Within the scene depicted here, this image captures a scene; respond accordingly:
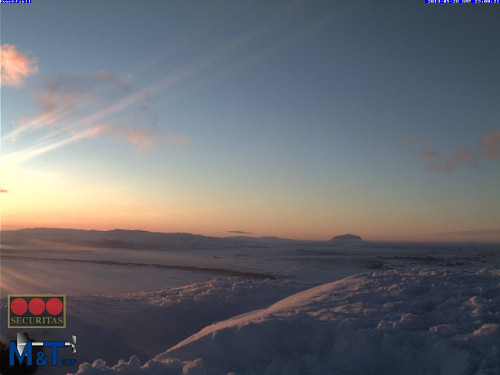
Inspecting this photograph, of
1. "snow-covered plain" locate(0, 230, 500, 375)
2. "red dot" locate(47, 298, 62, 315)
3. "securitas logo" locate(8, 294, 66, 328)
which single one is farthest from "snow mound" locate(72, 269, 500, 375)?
"red dot" locate(47, 298, 62, 315)

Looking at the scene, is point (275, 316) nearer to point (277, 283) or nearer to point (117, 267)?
point (277, 283)

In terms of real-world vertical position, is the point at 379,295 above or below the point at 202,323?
above

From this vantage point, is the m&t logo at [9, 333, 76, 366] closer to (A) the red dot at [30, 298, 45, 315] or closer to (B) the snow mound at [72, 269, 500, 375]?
(A) the red dot at [30, 298, 45, 315]

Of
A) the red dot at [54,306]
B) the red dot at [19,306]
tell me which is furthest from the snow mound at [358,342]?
the red dot at [19,306]

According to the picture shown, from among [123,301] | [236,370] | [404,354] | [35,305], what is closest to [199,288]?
[123,301]

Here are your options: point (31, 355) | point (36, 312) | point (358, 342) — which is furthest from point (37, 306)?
point (358, 342)

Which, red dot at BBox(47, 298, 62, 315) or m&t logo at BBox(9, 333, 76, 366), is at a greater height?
red dot at BBox(47, 298, 62, 315)

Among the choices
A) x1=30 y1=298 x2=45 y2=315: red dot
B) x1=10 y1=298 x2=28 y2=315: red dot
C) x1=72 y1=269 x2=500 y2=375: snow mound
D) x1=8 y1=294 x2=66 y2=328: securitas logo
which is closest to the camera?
x1=72 y1=269 x2=500 y2=375: snow mound

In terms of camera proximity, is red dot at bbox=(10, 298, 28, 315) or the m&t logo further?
red dot at bbox=(10, 298, 28, 315)
